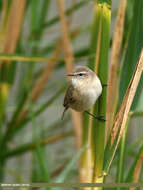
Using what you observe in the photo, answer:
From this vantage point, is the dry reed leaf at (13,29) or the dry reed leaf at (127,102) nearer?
the dry reed leaf at (127,102)

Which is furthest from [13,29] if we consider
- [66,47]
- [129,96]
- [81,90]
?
[129,96]

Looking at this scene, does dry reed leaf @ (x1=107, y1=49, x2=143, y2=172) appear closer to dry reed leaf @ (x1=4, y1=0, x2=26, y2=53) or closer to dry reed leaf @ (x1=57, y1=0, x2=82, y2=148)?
dry reed leaf @ (x1=57, y1=0, x2=82, y2=148)

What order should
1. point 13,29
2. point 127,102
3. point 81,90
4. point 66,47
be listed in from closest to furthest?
point 127,102, point 81,90, point 66,47, point 13,29

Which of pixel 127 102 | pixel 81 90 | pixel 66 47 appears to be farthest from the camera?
pixel 66 47

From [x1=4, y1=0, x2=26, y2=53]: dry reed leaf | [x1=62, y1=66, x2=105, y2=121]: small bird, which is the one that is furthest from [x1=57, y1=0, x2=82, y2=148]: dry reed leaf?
[x1=62, y1=66, x2=105, y2=121]: small bird

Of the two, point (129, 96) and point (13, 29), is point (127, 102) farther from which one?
point (13, 29)

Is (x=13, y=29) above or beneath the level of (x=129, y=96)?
above

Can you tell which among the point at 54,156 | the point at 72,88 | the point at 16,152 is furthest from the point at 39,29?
the point at 54,156

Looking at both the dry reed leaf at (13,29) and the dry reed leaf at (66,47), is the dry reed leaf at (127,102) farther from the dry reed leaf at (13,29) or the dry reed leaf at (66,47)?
the dry reed leaf at (13,29)

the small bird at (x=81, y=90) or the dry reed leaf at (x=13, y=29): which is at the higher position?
the dry reed leaf at (x=13, y=29)

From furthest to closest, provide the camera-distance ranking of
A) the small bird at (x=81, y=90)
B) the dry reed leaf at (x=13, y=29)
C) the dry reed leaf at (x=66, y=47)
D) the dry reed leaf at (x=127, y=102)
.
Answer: the dry reed leaf at (x=13, y=29)
the dry reed leaf at (x=66, y=47)
the small bird at (x=81, y=90)
the dry reed leaf at (x=127, y=102)

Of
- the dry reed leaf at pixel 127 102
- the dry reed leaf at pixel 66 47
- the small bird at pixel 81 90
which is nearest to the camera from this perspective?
the dry reed leaf at pixel 127 102

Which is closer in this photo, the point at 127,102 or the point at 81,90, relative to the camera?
the point at 127,102

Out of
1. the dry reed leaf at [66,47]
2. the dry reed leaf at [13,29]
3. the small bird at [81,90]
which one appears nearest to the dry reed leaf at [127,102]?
the small bird at [81,90]
